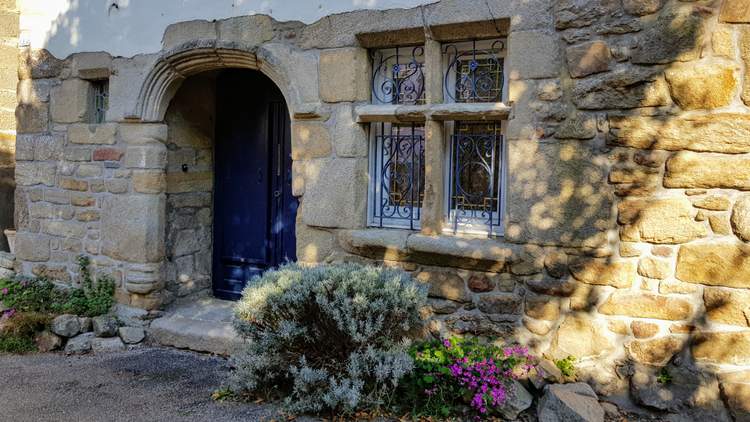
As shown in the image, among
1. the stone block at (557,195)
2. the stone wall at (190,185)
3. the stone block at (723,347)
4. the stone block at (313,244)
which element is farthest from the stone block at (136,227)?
the stone block at (723,347)

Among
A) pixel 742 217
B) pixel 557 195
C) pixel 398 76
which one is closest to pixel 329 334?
pixel 557 195

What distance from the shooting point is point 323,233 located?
4125 millimetres

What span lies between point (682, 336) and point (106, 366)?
3.82 m

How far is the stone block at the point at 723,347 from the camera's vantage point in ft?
9.82

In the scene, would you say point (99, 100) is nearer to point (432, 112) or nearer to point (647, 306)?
point (432, 112)

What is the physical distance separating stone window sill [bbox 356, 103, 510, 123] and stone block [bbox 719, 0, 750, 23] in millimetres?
1200

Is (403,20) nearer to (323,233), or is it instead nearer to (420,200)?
(420,200)

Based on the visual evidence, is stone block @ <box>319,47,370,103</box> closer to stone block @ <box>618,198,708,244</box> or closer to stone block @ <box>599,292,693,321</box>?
stone block @ <box>618,198,708,244</box>

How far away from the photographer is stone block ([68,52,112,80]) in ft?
16.1

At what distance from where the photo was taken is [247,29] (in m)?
4.29

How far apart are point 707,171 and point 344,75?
7.56 ft

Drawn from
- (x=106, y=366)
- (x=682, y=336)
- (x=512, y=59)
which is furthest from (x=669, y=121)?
(x=106, y=366)

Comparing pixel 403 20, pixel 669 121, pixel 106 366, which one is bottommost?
pixel 106 366

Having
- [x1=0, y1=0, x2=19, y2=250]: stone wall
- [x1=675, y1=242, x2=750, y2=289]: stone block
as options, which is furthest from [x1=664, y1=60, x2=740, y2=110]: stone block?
[x1=0, y1=0, x2=19, y2=250]: stone wall
